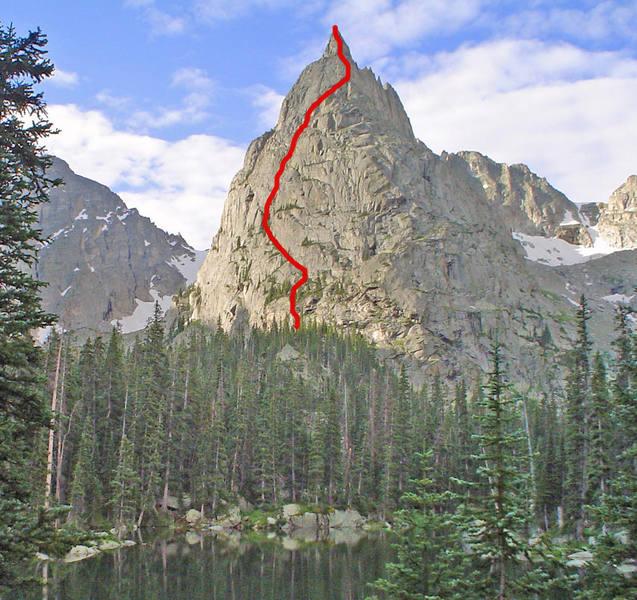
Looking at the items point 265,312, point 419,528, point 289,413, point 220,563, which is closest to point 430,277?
point 265,312

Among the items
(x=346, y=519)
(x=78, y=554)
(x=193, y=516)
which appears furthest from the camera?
(x=346, y=519)

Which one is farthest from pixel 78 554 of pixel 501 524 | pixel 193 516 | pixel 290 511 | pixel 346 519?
pixel 501 524

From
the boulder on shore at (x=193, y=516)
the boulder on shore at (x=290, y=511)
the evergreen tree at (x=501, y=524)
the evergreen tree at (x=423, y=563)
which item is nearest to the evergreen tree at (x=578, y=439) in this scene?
the boulder on shore at (x=290, y=511)

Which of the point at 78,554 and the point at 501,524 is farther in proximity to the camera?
the point at 78,554

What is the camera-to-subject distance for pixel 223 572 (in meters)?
41.2

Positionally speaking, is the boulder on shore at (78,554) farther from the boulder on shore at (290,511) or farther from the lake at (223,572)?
the boulder on shore at (290,511)

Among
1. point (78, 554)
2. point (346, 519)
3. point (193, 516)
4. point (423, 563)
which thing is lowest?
point (346, 519)

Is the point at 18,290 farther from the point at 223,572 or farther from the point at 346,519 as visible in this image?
the point at 346,519

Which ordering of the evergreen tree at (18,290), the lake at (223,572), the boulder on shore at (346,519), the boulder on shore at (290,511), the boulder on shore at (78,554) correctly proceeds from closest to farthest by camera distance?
the evergreen tree at (18,290)
the lake at (223,572)
the boulder on shore at (78,554)
the boulder on shore at (290,511)
the boulder on shore at (346,519)

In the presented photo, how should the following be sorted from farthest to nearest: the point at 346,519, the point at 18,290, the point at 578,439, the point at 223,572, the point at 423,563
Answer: the point at 346,519 → the point at 578,439 → the point at 223,572 → the point at 423,563 → the point at 18,290

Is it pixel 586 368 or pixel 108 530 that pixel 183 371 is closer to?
pixel 108 530

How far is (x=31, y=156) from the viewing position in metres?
15.2

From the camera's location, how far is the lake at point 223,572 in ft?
117

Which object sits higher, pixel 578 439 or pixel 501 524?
pixel 578 439
